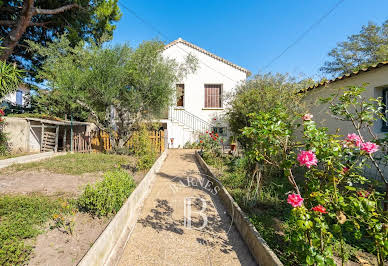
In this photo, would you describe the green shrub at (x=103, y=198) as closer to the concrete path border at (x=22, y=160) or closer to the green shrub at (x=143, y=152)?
the green shrub at (x=143, y=152)

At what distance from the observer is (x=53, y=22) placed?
1169 centimetres

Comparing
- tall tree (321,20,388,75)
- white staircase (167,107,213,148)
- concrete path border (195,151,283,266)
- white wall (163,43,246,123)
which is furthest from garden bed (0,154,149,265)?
tall tree (321,20,388,75)

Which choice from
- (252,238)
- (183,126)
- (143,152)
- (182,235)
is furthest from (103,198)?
(183,126)

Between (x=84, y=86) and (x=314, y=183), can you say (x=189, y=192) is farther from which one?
(x=84, y=86)

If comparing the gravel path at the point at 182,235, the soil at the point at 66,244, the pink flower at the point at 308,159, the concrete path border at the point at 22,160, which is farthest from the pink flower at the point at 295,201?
the concrete path border at the point at 22,160

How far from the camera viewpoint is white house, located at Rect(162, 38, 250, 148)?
13859 millimetres

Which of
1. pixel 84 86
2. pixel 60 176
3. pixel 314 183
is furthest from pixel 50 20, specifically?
pixel 314 183

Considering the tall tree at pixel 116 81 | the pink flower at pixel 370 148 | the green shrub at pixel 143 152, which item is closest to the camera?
the pink flower at pixel 370 148

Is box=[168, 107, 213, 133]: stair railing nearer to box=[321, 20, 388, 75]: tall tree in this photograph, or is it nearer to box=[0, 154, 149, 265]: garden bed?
box=[0, 154, 149, 265]: garden bed

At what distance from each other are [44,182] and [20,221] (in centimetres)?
245

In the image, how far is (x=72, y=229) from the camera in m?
2.58

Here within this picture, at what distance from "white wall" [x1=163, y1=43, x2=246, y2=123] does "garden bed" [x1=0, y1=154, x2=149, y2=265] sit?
983 cm

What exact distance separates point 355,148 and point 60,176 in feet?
22.8

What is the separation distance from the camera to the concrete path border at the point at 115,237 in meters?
2.05
